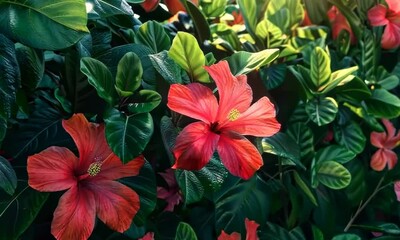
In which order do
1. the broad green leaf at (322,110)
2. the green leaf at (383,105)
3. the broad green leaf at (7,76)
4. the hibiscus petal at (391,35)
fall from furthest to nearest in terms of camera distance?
the hibiscus petal at (391,35)
the green leaf at (383,105)
the broad green leaf at (322,110)
the broad green leaf at (7,76)

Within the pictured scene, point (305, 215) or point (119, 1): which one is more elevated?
point (119, 1)

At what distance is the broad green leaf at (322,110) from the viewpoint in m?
1.02

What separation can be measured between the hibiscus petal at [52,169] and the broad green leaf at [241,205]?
0.31 meters

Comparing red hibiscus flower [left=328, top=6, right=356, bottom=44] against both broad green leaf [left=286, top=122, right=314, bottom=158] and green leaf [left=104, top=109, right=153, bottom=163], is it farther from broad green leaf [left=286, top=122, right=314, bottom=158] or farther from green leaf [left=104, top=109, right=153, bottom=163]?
green leaf [left=104, top=109, right=153, bottom=163]

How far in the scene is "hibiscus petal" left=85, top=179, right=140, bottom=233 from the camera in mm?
754

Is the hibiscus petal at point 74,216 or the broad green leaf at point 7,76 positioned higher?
the broad green leaf at point 7,76

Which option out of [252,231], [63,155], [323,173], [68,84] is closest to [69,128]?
[63,155]

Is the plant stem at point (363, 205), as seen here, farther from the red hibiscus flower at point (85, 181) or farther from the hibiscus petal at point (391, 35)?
the red hibiscus flower at point (85, 181)

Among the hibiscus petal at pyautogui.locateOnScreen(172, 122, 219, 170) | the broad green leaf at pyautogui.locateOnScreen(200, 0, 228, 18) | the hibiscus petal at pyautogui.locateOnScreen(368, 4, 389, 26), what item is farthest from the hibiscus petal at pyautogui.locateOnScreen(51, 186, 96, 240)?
the hibiscus petal at pyautogui.locateOnScreen(368, 4, 389, 26)

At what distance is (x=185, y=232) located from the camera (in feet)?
Result: 2.88

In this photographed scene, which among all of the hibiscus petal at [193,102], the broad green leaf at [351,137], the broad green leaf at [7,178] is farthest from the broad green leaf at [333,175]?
the broad green leaf at [7,178]

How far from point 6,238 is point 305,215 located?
58 cm

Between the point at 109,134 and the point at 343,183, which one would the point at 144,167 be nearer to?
the point at 109,134

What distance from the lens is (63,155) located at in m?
0.75
